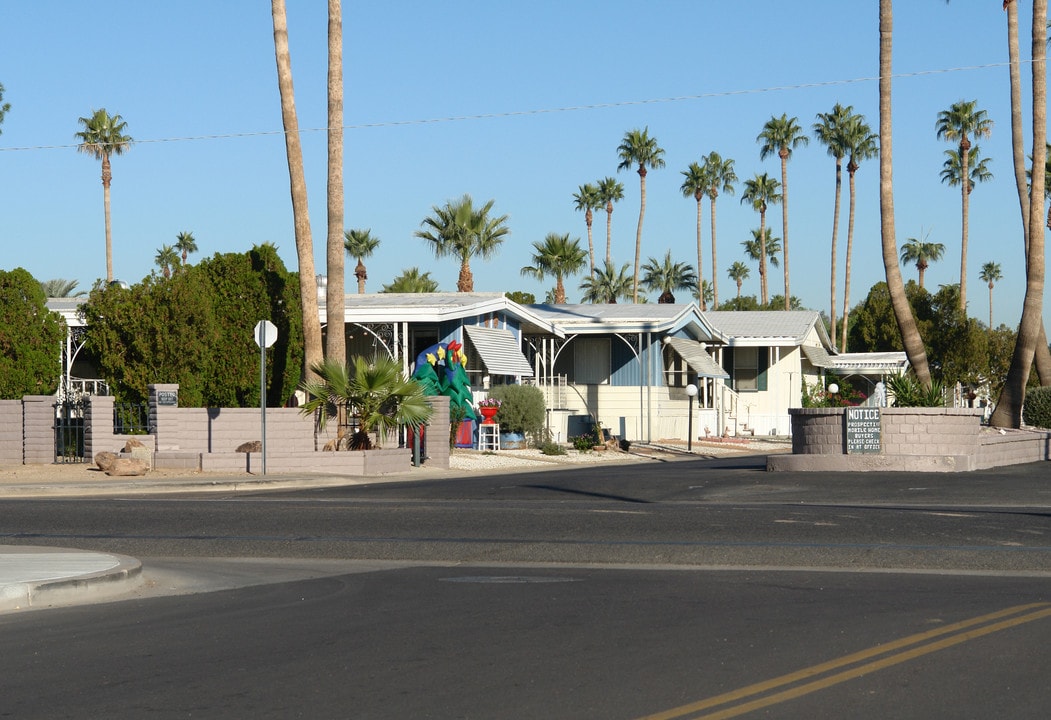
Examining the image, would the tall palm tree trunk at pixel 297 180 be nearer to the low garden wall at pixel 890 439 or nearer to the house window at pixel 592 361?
the low garden wall at pixel 890 439

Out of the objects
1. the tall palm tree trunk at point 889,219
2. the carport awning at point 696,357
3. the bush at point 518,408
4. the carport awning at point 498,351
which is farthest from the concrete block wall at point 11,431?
the carport awning at point 696,357

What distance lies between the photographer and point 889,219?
1172 inches

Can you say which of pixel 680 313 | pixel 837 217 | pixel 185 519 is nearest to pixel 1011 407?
pixel 680 313

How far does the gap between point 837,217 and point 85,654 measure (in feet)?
257

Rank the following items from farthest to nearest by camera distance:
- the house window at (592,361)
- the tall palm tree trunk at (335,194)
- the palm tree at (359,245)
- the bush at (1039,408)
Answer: the palm tree at (359,245) < the house window at (592,361) < the bush at (1039,408) < the tall palm tree trunk at (335,194)

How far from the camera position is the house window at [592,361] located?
4591cm

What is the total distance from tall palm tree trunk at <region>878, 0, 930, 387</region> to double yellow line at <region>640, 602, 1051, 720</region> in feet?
68.2

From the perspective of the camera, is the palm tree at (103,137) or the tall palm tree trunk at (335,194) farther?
the palm tree at (103,137)

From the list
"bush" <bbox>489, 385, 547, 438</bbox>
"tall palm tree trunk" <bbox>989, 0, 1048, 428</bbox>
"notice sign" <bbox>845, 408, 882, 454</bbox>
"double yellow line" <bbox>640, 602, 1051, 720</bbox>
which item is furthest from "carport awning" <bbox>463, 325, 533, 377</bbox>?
"double yellow line" <bbox>640, 602, 1051, 720</bbox>

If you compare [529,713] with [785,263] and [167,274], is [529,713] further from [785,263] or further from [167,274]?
[785,263]

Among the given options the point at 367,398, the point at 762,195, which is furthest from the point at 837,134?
the point at 367,398

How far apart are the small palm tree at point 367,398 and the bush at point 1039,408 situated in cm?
1656

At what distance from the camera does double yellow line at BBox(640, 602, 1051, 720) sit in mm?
6441

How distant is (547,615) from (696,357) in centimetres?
3840
